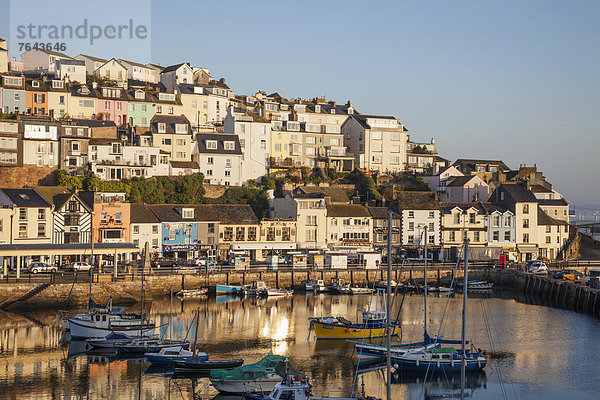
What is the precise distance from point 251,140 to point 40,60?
1301 inches

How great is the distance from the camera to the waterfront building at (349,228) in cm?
8106

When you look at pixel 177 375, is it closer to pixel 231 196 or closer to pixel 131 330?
pixel 131 330

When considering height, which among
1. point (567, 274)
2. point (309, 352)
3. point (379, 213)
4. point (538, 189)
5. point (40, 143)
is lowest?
point (309, 352)

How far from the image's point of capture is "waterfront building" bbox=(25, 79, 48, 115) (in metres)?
87.4

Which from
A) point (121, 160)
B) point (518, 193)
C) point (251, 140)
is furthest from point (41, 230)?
point (518, 193)

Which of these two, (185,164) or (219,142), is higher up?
(219,142)

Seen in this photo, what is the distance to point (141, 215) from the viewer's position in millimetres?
72750

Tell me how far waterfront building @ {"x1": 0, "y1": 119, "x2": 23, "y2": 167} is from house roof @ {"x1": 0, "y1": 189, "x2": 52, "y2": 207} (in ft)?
27.3

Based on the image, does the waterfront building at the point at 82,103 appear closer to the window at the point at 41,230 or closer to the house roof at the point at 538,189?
the window at the point at 41,230

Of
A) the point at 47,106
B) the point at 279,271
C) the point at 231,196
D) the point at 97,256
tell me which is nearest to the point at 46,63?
the point at 47,106

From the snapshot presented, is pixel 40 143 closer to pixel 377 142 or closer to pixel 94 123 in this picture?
pixel 94 123

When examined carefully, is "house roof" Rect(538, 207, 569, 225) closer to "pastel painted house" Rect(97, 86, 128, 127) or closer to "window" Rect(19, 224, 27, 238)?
"pastel painted house" Rect(97, 86, 128, 127)

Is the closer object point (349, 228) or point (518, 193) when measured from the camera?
point (349, 228)

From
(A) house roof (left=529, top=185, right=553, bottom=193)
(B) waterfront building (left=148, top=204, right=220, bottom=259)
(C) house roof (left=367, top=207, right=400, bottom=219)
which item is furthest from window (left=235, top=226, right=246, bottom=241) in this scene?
(A) house roof (left=529, top=185, right=553, bottom=193)
